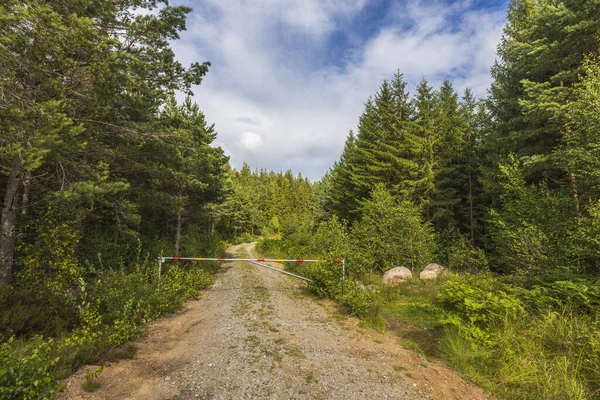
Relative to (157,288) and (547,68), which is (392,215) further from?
(157,288)

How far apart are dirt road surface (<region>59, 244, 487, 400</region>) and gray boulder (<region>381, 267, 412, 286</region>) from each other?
445 centimetres

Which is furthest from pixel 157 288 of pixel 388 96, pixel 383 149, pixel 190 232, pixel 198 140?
pixel 388 96

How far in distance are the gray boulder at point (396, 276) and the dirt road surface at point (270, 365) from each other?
4446mm

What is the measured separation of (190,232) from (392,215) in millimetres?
16101

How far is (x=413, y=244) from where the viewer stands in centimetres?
1253

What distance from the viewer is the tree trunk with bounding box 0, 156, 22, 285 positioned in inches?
224

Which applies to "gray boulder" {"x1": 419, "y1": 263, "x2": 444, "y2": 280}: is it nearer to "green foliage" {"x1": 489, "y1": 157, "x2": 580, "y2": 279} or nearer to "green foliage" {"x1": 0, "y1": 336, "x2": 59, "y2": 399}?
"green foliage" {"x1": 489, "y1": 157, "x2": 580, "y2": 279}

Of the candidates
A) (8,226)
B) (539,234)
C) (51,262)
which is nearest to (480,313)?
(539,234)

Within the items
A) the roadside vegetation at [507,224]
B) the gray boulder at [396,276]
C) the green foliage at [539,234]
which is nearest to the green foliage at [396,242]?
the roadside vegetation at [507,224]

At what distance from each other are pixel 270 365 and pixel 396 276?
8017 millimetres

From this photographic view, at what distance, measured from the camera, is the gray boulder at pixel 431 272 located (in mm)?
10827

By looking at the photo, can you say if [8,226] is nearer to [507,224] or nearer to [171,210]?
[171,210]

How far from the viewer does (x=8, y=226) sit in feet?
19.1

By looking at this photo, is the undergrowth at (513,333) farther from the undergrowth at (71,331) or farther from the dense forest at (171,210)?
the undergrowth at (71,331)
